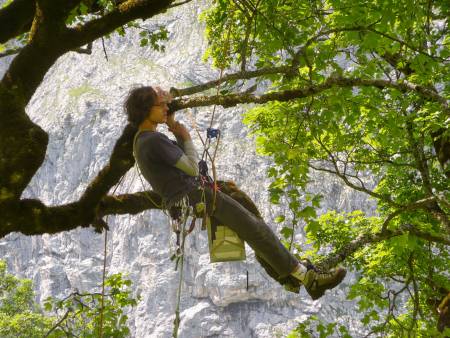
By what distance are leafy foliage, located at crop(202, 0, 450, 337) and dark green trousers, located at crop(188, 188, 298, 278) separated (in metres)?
0.18

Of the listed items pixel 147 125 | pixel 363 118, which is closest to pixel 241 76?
pixel 147 125

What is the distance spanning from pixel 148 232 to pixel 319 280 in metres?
78.1

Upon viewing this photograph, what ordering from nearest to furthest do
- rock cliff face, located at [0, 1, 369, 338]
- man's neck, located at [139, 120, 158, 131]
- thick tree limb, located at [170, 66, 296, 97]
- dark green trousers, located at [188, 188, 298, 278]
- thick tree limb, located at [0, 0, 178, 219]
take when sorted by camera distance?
thick tree limb, located at [0, 0, 178, 219]
man's neck, located at [139, 120, 158, 131]
dark green trousers, located at [188, 188, 298, 278]
thick tree limb, located at [170, 66, 296, 97]
rock cliff face, located at [0, 1, 369, 338]

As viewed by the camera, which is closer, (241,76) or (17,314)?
(241,76)

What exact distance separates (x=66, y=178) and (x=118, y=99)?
61.3 ft

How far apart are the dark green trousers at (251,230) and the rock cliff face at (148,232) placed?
5830cm

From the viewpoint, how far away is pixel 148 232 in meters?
81.0

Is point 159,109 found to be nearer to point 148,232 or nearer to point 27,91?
point 27,91

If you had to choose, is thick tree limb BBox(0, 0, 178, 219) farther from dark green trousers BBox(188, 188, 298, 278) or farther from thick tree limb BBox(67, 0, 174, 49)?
dark green trousers BBox(188, 188, 298, 278)

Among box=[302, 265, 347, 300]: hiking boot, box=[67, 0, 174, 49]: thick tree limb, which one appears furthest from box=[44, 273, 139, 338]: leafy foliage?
box=[67, 0, 174, 49]: thick tree limb

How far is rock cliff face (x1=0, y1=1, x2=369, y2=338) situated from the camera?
A: 239 ft

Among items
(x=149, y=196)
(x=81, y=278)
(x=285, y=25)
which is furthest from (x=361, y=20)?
(x=81, y=278)

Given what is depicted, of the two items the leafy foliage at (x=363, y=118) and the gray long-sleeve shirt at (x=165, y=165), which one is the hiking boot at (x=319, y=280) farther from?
the gray long-sleeve shirt at (x=165, y=165)

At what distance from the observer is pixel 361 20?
4902mm
